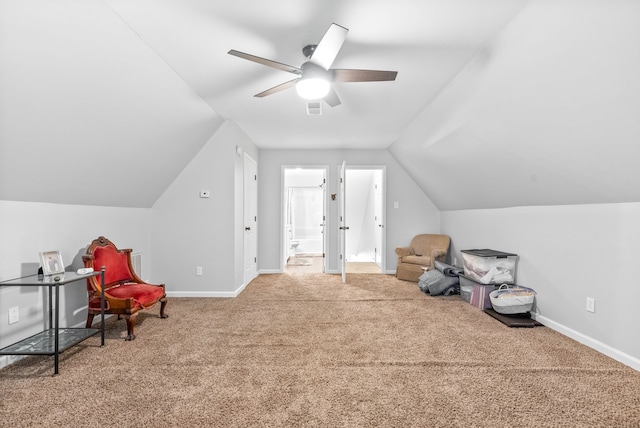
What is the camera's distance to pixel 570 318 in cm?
274

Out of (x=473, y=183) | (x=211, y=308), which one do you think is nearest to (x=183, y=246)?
(x=211, y=308)

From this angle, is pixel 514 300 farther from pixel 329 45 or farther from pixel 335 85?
pixel 329 45

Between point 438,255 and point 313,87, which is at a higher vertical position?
point 313,87

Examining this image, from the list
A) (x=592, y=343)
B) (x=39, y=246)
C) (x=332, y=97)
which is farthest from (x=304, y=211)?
(x=592, y=343)

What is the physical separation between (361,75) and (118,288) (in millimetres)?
2973

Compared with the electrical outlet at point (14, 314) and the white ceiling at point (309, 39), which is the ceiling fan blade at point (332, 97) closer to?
the white ceiling at point (309, 39)

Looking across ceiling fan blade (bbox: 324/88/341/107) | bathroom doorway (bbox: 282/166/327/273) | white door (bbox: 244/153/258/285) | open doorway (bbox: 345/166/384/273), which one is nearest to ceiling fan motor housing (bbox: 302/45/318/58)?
ceiling fan blade (bbox: 324/88/341/107)

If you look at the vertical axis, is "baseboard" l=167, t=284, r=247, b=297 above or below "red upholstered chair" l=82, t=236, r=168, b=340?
below

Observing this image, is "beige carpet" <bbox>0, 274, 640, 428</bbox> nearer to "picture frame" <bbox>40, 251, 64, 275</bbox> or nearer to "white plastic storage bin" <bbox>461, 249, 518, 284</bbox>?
"white plastic storage bin" <bbox>461, 249, 518, 284</bbox>

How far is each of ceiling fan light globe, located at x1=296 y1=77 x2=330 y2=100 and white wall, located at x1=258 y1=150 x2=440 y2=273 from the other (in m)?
3.41

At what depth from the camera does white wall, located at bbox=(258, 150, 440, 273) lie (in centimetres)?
573

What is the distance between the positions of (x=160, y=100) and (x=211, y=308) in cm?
234

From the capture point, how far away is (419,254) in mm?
5477

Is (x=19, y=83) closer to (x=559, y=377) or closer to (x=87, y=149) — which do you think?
(x=87, y=149)
